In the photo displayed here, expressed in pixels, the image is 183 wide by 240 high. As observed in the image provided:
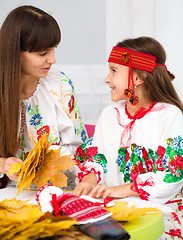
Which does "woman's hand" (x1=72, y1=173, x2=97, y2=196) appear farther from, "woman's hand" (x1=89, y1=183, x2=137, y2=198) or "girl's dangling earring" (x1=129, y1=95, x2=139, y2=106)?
"girl's dangling earring" (x1=129, y1=95, x2=139, y2=106)

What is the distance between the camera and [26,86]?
87.4 inches

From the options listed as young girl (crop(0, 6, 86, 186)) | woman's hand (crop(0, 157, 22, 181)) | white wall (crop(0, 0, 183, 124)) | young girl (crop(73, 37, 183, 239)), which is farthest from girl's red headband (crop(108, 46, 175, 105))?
white wall (crop(0, 0, 183, 124))

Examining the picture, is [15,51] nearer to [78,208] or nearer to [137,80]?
[137,80]

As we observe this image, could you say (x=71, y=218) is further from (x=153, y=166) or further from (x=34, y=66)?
(x=34, y=66)

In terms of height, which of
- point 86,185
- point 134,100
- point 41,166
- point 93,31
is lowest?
point 86,185

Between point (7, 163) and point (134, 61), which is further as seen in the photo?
point (134, 61)

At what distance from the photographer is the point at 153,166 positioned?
181 centimetres

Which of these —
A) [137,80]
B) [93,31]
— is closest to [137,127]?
[137,80]

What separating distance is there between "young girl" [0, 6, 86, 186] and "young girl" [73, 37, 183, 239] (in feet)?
0.94

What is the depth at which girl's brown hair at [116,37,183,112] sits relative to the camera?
1938 millimetres

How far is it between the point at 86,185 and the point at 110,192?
15 centimetres

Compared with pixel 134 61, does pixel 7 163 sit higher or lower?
lower

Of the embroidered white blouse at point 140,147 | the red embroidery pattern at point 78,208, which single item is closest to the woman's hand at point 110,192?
the embroidered white blouse at point 140,147

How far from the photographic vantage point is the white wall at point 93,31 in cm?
403
